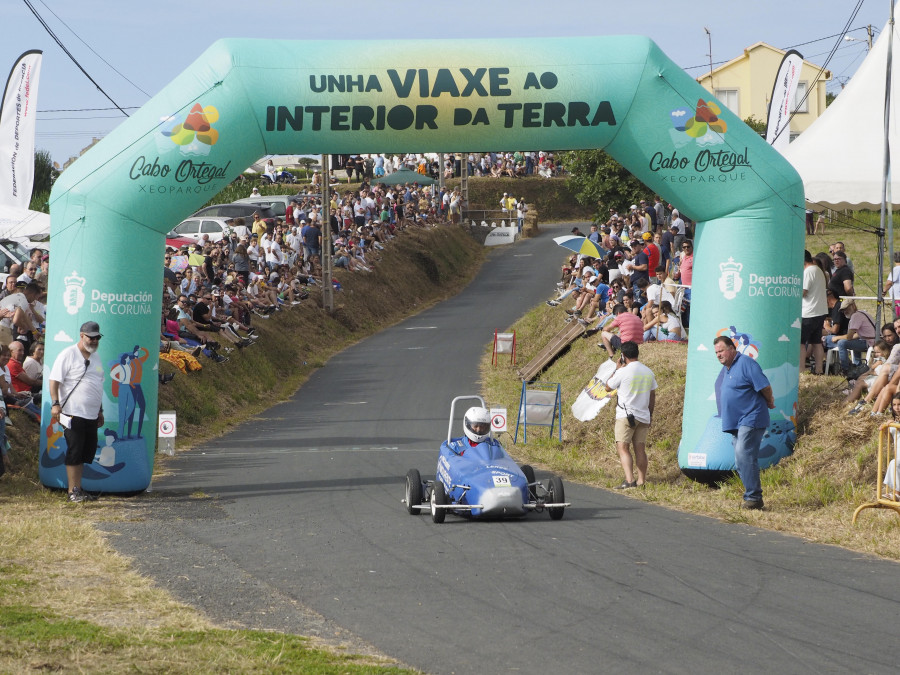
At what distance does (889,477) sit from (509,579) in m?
4.82

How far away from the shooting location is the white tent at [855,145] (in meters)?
18.3

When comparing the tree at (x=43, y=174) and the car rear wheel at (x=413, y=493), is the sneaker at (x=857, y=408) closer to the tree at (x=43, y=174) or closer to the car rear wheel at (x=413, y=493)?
the car rear wheel at (x=413, y=493)

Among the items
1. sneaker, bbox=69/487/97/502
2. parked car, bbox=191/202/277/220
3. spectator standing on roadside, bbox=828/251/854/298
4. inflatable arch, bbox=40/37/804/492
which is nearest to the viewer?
sneaker, bbox=69/487/97/502

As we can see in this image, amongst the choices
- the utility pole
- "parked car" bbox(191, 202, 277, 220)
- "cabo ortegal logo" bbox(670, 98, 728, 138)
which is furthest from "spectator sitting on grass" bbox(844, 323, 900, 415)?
"parked car" bbox(191, 202, 277, 220)

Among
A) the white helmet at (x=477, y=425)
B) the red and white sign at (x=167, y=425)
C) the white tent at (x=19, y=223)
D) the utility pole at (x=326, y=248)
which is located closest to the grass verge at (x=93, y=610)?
the red and white sign at (x=167, y=425)

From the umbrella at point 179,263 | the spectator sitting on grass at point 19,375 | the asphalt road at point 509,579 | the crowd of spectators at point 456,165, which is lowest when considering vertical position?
the asphalt road at point 509,579

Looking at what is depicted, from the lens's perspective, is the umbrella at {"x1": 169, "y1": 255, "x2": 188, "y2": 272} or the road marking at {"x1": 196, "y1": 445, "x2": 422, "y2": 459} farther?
the umbrella at {"x1": 169, "y1": 255, "x2": 188, "y2": 272}

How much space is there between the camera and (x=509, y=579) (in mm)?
9086

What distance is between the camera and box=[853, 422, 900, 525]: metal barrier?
36.7 ft

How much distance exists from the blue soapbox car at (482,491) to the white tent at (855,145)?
27.7ft

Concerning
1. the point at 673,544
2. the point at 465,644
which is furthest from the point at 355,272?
the point at 465,644

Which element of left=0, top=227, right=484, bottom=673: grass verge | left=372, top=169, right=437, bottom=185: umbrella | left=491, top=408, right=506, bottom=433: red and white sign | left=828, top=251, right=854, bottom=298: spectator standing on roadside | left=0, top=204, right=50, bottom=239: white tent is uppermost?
left=372, top=169, right=437, bottom=185: umbrella

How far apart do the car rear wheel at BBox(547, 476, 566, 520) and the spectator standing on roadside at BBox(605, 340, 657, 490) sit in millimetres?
2711

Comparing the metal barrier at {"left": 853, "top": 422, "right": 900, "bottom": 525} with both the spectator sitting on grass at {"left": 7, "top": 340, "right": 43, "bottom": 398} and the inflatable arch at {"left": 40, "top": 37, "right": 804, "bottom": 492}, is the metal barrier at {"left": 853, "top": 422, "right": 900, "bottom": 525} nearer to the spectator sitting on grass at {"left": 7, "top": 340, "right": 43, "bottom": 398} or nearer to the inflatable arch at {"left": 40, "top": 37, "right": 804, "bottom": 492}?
the inflatable arch at {"left": 40, "top": 37, "right": 804, "bottom": 492}
